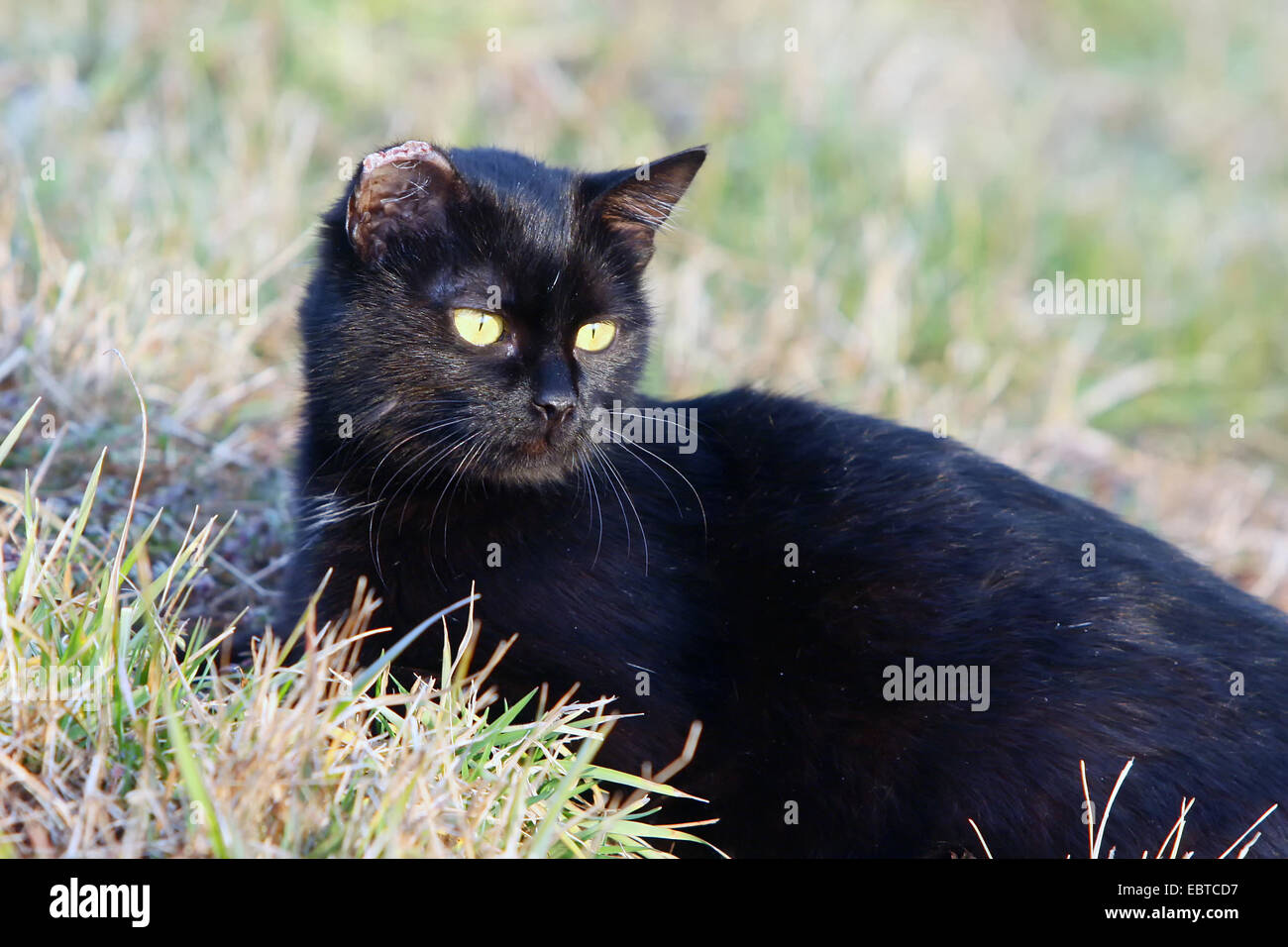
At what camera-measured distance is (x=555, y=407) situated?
7.72 ft

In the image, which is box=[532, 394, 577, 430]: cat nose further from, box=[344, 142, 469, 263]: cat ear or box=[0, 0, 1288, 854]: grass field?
box=[0, 0, 1288, 854]: grass field

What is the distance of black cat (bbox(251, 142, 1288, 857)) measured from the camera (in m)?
2.29

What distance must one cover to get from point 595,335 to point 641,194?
13.9 inches

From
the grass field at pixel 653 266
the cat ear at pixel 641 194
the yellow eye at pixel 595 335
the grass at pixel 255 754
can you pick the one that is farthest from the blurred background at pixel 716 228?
the cat ear at pixel 641 194

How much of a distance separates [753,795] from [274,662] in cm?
99

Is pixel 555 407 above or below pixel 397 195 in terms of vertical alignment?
below

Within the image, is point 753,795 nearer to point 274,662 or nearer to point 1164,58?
point 274,662

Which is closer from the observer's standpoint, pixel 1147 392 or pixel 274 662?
pixel 274 662

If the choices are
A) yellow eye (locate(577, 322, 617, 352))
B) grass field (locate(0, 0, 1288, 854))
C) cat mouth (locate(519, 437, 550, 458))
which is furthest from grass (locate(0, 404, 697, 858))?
yellow eye (locate(577, 322, 617, 352))

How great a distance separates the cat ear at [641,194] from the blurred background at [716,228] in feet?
3.87

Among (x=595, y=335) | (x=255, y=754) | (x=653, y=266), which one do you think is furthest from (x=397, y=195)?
(x=653, y=266)

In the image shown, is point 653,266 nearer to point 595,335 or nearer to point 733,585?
point 595,335

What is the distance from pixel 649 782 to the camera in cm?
213
